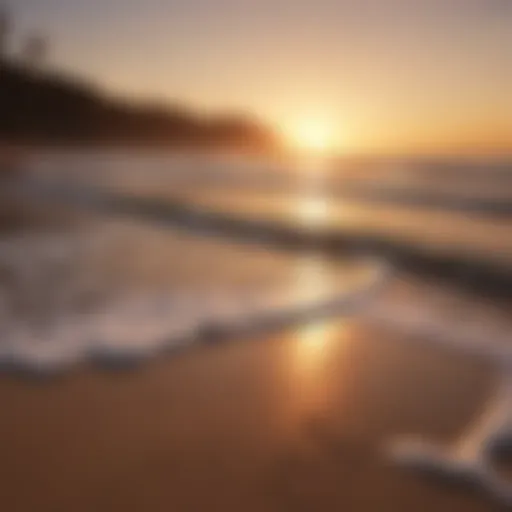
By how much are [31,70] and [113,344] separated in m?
5.82

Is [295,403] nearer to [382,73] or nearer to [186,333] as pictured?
[186,333]

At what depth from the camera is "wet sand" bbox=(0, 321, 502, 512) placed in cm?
87

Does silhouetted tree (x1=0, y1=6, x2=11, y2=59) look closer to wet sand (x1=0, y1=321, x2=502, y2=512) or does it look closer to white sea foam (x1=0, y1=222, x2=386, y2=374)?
white sea foam (x1=0, y1=222, x2=386, y2=374)

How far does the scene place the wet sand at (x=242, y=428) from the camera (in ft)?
2.84

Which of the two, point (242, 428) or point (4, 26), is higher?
point (4, 26)

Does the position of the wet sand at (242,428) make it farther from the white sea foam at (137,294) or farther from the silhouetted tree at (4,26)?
the silhouetted tree at (4,26)

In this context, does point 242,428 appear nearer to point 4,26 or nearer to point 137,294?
point 137,294

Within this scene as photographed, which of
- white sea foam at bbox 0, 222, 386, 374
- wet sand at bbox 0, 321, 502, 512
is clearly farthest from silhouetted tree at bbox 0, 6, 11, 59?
wet sand at bbox 0, 321, 502, 512

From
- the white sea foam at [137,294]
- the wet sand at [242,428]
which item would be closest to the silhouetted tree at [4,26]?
the white sea foam at [137,294]

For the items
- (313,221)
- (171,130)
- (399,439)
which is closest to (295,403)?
(399,439)

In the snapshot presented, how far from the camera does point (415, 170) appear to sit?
19.2ft

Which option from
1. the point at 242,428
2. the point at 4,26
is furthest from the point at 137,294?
the point at 4,26

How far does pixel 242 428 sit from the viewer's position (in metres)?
1.06

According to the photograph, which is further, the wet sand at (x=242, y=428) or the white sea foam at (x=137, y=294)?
the white sea foam at (x=137, y=294)
